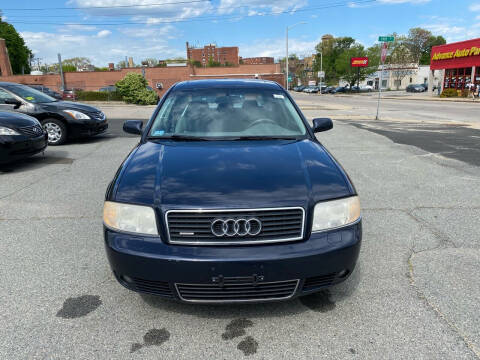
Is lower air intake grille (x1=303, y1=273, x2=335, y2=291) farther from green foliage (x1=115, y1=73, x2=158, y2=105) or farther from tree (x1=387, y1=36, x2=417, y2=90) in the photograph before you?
tree (x1=387, y1=36, x2=417, y2=90)

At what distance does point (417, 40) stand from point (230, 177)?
10515 centimetres

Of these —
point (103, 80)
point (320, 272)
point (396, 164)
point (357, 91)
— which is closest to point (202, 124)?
point (320, 272)

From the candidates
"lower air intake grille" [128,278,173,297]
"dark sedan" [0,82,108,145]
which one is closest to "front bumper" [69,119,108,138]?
"dark sedan" [0,82,108,145]

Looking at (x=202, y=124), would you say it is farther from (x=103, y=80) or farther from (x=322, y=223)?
(x=103, y=80)

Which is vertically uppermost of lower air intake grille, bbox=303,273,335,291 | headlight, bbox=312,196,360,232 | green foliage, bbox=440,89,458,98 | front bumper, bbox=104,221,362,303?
headlight, bbox=312,196,360,232

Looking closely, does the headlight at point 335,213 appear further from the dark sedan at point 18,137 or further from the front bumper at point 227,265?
the dark sedan at point 18,137

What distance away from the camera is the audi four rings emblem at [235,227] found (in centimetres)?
219

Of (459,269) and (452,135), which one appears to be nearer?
(459,269)

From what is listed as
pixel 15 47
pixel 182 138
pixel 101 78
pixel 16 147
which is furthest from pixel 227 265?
pixel 15 47

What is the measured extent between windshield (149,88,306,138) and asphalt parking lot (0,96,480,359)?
0.90 m

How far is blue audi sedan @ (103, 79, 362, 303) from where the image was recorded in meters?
2.18

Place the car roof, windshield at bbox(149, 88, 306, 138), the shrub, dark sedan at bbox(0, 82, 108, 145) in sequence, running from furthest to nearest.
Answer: the shrub < dark sedan at bbox(0, 82, 108, 145) < the car roof < windshield at bbox(149, 88, 306, 138)

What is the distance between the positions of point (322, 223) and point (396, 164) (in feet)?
18.6

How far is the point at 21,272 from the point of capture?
3168 mm
